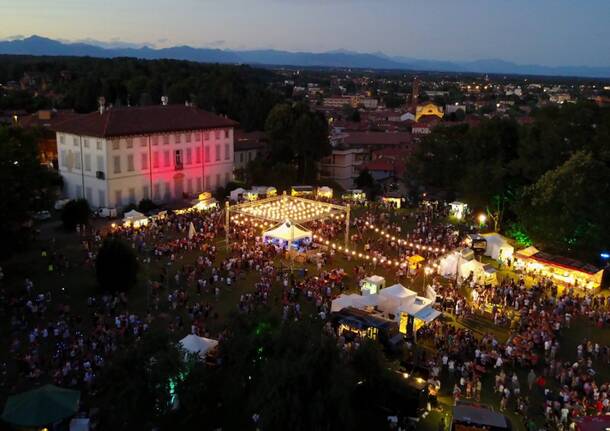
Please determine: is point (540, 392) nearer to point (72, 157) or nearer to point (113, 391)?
point (113, 391)

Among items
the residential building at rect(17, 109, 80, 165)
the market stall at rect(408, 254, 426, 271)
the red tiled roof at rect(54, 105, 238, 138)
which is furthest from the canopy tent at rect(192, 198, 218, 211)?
the market stall at rect(408, 254, 426, 271)

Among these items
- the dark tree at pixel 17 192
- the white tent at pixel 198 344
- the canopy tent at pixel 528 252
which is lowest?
the canopy tent at pixel 528 252

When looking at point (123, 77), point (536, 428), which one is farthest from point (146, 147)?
point (123, 77)

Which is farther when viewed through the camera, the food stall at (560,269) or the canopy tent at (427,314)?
the food stall at (560,269)

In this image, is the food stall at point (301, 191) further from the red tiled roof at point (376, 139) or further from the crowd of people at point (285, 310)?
the red tiled roof at point (376, 139)

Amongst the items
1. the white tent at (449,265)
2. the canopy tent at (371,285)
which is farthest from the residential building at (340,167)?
the canopy tent at (371,285)

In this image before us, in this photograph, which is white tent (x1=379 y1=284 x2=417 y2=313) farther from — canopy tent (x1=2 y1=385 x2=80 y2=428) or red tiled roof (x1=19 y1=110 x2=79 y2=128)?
red tiled roof (x1=19 y1=110 x2=79 y2=128)
